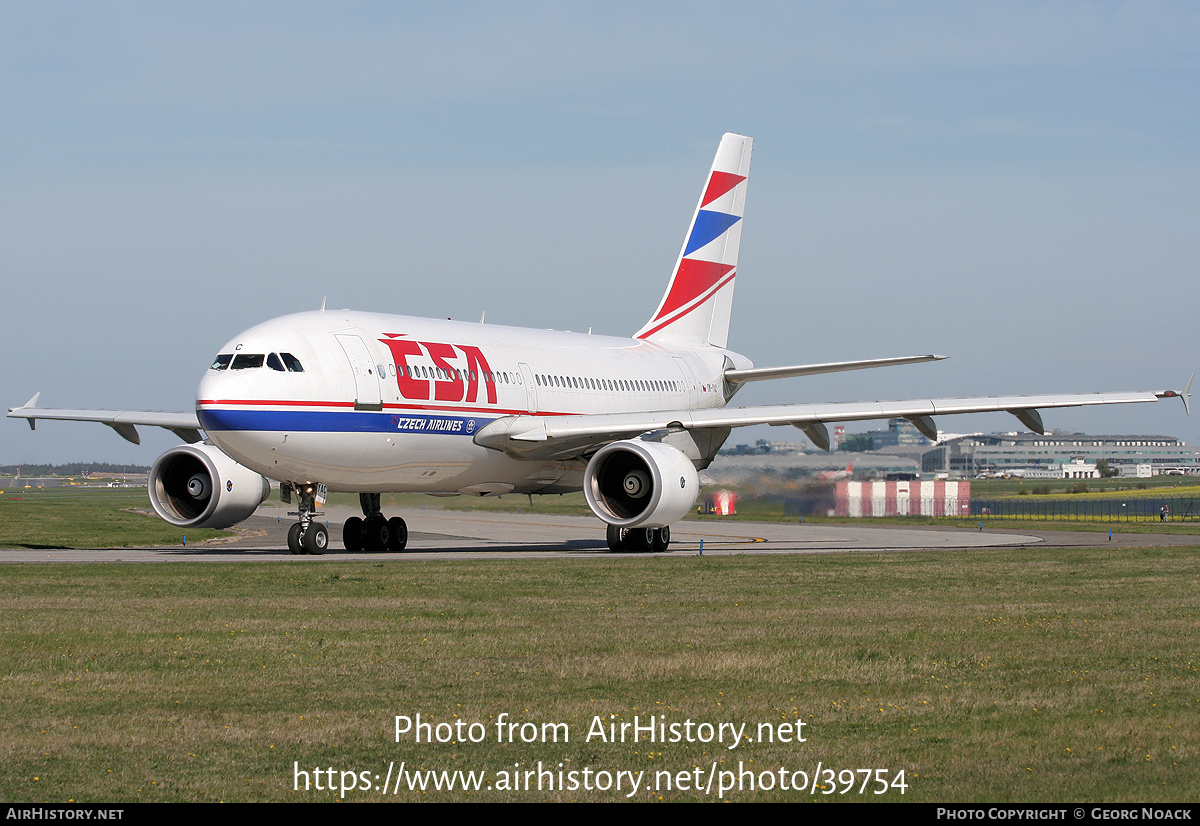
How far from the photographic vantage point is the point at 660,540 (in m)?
29.2

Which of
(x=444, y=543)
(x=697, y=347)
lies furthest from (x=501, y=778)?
(x=697, y=347)

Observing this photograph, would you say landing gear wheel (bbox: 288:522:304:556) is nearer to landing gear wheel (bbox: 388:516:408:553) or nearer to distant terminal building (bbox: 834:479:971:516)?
landing gear wheel (bbox: 388:516:408:553)

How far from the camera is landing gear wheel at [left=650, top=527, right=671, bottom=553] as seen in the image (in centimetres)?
2912

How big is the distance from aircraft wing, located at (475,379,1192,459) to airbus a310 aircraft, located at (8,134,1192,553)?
4cm

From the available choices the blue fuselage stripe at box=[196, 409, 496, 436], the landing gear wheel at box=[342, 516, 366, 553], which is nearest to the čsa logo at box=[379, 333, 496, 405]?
the blue fuselage stripe at box=[196, 409, 496, 436]

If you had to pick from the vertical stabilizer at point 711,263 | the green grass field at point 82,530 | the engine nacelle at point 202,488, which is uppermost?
the vertical stabilizer at point 711,263

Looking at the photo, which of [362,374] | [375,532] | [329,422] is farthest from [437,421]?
[375,532]

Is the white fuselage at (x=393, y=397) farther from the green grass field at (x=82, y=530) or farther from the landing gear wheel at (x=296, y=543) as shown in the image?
the green grass field at (x=82, y=530)

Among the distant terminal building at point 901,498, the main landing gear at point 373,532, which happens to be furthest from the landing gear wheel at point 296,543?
the distant terminal building at point 901,498

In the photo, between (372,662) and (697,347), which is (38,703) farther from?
(697,347)

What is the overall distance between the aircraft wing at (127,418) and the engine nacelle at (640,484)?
9.01 metres

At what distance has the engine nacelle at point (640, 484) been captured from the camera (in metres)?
26.8
